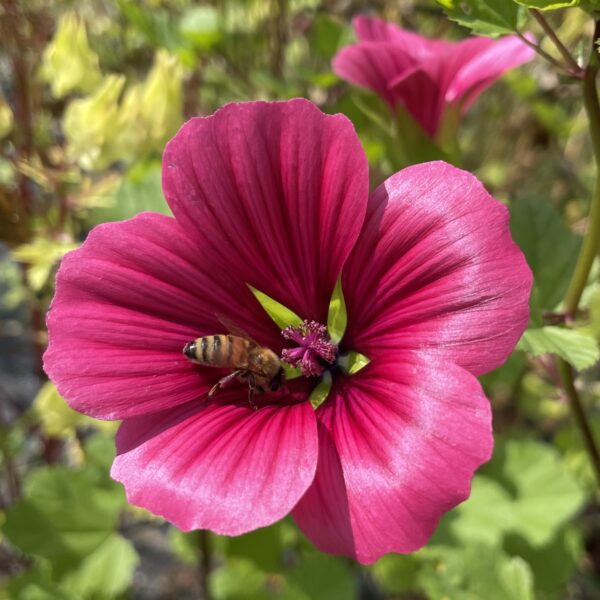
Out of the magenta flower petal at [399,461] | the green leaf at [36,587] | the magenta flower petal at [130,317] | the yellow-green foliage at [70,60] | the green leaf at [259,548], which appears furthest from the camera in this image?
the green leaf at [259,548]

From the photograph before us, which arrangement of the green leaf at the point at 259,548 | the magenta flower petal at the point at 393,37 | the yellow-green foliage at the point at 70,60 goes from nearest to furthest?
the magenta flower petal at the point at 393,37, the yellow-green foliage at the point at 70,60, the green leaf at the point at 259,548

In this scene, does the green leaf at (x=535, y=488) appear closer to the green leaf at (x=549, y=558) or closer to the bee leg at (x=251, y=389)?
the green leaf at (x=549, y=558)

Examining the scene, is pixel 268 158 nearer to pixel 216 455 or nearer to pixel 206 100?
pixel 216 455

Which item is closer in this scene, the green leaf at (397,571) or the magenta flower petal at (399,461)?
the magenta flower petal at (399,461)

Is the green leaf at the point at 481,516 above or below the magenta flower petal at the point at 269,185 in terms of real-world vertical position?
below

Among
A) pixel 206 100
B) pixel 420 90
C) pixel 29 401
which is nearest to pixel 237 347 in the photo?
pixel 420 90

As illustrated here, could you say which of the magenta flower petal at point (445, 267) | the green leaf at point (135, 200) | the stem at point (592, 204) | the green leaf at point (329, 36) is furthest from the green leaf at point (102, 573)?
the green leaf at point (329, 36)

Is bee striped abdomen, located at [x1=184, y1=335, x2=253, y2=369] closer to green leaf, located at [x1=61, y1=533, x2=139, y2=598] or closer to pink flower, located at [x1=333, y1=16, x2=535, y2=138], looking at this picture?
pink flower, located at [x1=333, y1=16, x2=535, y2=138]
